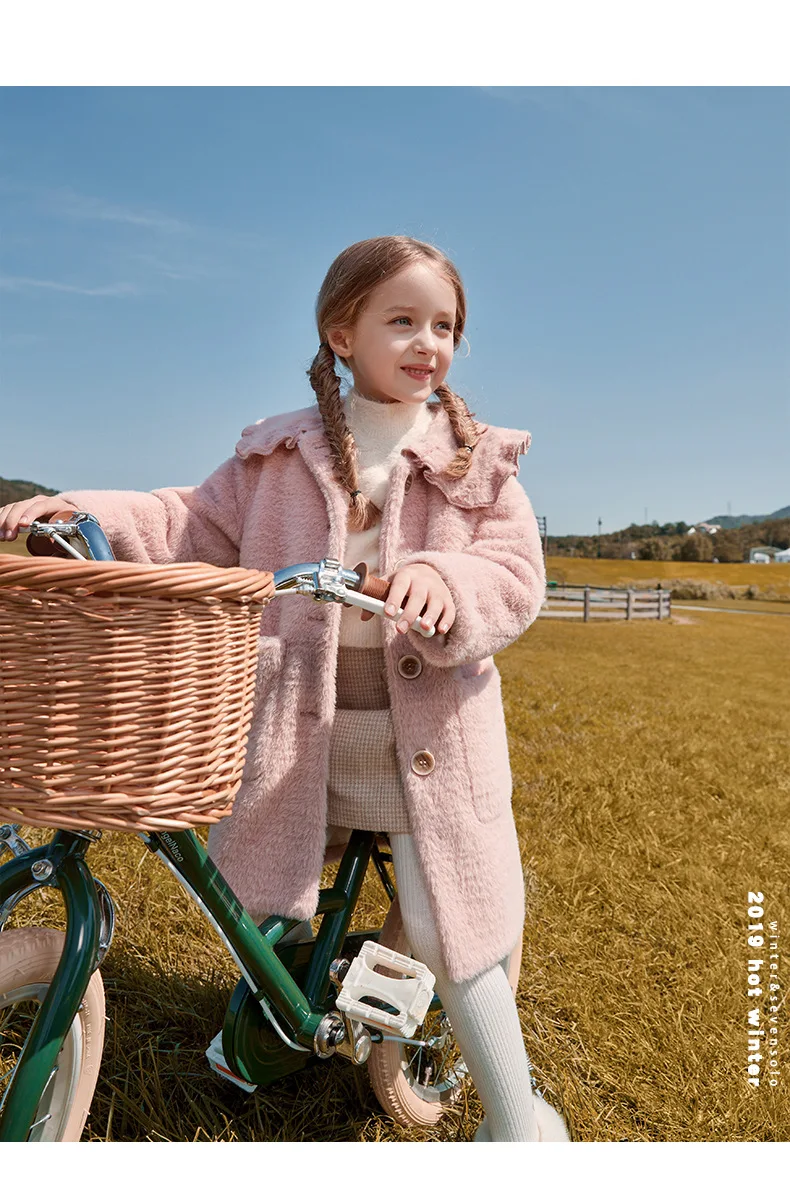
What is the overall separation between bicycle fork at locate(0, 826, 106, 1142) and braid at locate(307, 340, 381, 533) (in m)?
0.90

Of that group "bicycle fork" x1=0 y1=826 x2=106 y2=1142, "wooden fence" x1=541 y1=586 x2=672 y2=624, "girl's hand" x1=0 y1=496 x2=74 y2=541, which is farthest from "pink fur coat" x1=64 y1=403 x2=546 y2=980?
"wooden fence" x1=541 y1=586 x2=672 y2=624

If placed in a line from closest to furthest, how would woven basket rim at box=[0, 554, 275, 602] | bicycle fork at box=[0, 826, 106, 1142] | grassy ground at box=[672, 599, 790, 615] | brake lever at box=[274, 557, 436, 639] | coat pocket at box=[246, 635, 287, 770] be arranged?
1. woven basket rim at box=[0, 554, 275, 602]
2. bicycle fork at box=[0, 826, 106, 1142]
3. brake lever at box=[274, 557, 436, 639]
4. coat pocket at box=[246, 635, 287, 770]
5. grassy ground at box=[672, 599, 790, 615]

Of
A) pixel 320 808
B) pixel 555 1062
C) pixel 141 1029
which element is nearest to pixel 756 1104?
pixel 555 1062

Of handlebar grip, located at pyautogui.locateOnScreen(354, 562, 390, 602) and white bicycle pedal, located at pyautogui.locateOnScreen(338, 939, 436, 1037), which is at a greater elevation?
handlebar grip, located at pyautogui.locateOnScreen(354, 562, 390, 602)

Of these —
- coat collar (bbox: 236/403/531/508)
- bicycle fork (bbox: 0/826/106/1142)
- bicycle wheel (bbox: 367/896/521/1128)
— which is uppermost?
coat collar (bbox: 236/403/531/508)

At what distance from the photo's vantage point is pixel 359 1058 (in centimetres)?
209

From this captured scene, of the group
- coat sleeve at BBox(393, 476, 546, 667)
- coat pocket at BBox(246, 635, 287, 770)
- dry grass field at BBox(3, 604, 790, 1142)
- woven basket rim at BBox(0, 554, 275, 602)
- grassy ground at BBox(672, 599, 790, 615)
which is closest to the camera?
woven basket rim at BBox(0, 554, 275, 602)

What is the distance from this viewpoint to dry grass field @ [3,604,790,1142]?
2412mm

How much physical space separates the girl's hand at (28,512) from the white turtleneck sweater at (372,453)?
2.03 ft

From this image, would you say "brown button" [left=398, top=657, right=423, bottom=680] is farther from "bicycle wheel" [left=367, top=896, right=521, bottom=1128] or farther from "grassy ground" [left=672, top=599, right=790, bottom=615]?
"grassy ground" [left=672, top=599, right=790, bottom=615]

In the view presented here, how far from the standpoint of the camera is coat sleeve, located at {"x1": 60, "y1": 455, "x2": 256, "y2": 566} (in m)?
2.07

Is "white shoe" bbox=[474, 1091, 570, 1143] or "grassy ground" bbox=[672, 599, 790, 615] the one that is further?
"grassy ground" bbox=[672, 599, 790, 615]

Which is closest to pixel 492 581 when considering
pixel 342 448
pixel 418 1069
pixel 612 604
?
pixel 342 448

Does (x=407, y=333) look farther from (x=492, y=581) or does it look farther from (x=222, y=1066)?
(x=222, y=1066)
